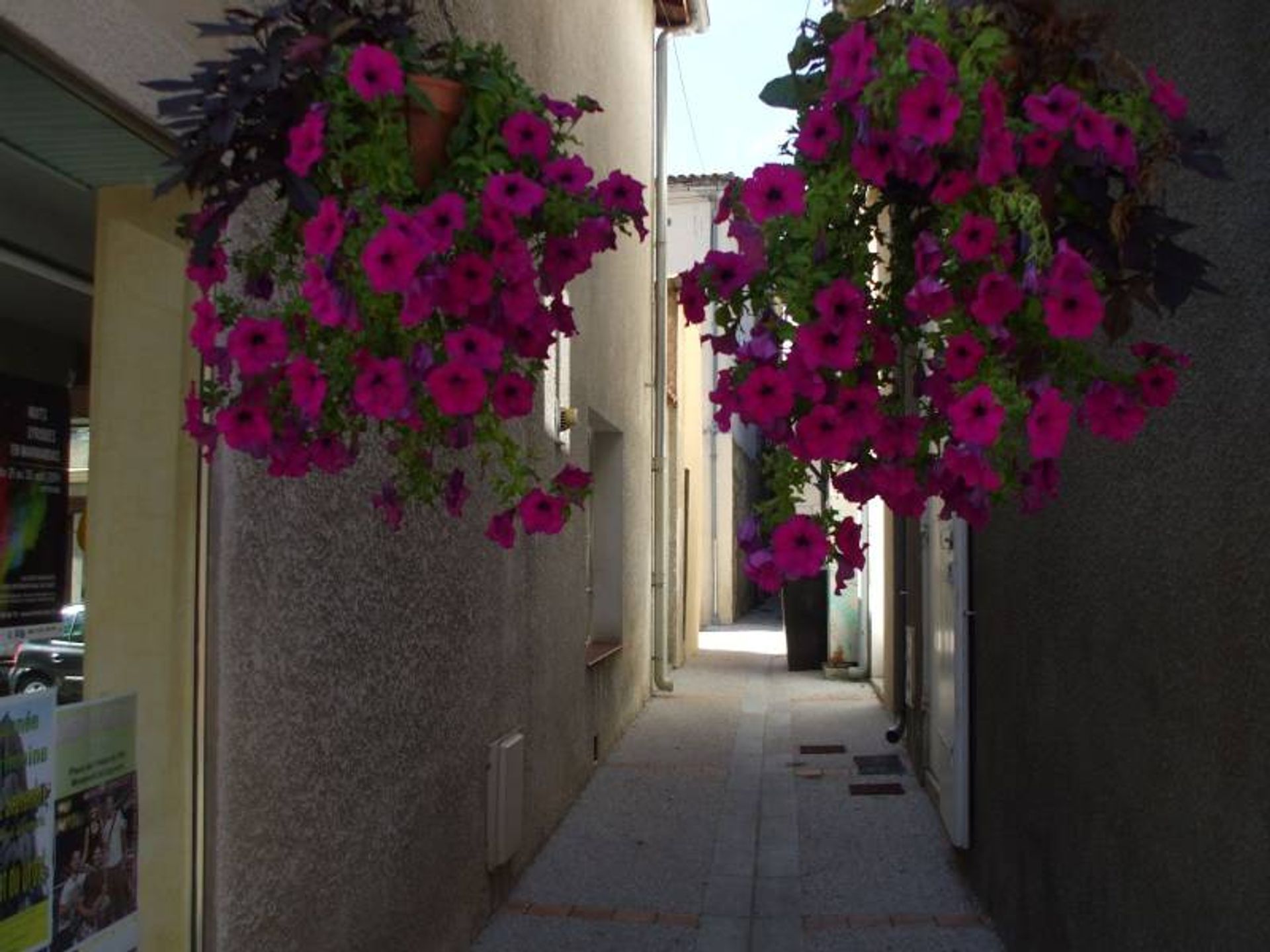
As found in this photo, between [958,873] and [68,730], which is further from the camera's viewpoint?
[958,873]

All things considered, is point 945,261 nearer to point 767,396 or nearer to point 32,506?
point 767,396

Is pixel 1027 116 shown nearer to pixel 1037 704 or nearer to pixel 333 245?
pixel 333 245

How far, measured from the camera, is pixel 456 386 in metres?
1.86

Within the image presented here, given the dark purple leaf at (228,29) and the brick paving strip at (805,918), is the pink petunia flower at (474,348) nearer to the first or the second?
the dark purple leaf at (228,29)

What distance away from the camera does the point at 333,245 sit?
180 centimetres

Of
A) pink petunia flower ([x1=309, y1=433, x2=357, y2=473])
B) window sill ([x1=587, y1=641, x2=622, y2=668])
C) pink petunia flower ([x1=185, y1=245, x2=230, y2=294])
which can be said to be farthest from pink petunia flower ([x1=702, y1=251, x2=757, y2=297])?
window sill ([x1=587, y1=641, x2=622, y2=668])

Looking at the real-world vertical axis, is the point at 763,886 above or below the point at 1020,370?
below

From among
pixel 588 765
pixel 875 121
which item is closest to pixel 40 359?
pixel 875 121

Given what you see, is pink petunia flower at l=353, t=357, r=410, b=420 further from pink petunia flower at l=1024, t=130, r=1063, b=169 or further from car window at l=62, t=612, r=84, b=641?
car window at l=62, t=612, r=84, b=641

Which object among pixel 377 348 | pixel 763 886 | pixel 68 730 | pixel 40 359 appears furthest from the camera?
pixel 763 886

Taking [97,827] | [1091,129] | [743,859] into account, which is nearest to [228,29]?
[1091,129]

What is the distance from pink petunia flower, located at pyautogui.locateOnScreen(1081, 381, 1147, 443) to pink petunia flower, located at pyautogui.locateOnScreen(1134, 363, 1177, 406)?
0.04m

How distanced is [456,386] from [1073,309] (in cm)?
82

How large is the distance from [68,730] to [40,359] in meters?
0.86
